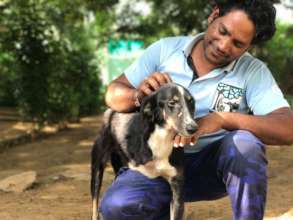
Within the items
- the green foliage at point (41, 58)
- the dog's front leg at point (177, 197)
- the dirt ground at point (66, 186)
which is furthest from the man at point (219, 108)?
the green foliage at point (41, 58)

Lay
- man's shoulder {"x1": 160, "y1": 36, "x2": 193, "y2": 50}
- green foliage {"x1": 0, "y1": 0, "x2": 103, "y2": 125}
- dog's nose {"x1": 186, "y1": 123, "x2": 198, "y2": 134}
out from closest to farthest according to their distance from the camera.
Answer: dog's nose {"x1": 186, "y1": 123, "x2": 198, "y2": 134} → man's shoulder {"x1": 160, "y1": 36, "x2": 193, "y2": 50} → green foliage {"x1": 0, "y1": 0, "x2": 103, "y2": 125}

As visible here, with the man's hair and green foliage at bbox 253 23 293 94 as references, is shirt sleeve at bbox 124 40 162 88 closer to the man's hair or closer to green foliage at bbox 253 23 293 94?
the man's hair

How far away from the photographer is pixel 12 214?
4.77m

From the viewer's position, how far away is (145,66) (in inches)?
131

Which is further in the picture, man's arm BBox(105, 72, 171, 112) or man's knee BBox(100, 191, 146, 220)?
man's knee BBox(100, 191, 146, 220)

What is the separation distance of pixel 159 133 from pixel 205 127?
318mm

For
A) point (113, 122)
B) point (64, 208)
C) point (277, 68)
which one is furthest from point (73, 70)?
point (113, 122)

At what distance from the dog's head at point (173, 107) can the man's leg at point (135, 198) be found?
455 millimetres

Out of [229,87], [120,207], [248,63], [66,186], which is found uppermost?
[248,63]

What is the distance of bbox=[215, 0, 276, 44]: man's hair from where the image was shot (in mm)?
3020

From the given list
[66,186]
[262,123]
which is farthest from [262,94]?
[66,186]

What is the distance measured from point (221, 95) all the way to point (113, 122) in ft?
2.77

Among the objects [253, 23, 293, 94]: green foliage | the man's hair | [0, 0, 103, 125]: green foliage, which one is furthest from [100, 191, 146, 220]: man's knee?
[0, 0, 103, 125]: green foliage

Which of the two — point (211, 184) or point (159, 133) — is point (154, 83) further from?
point (211, 184)
